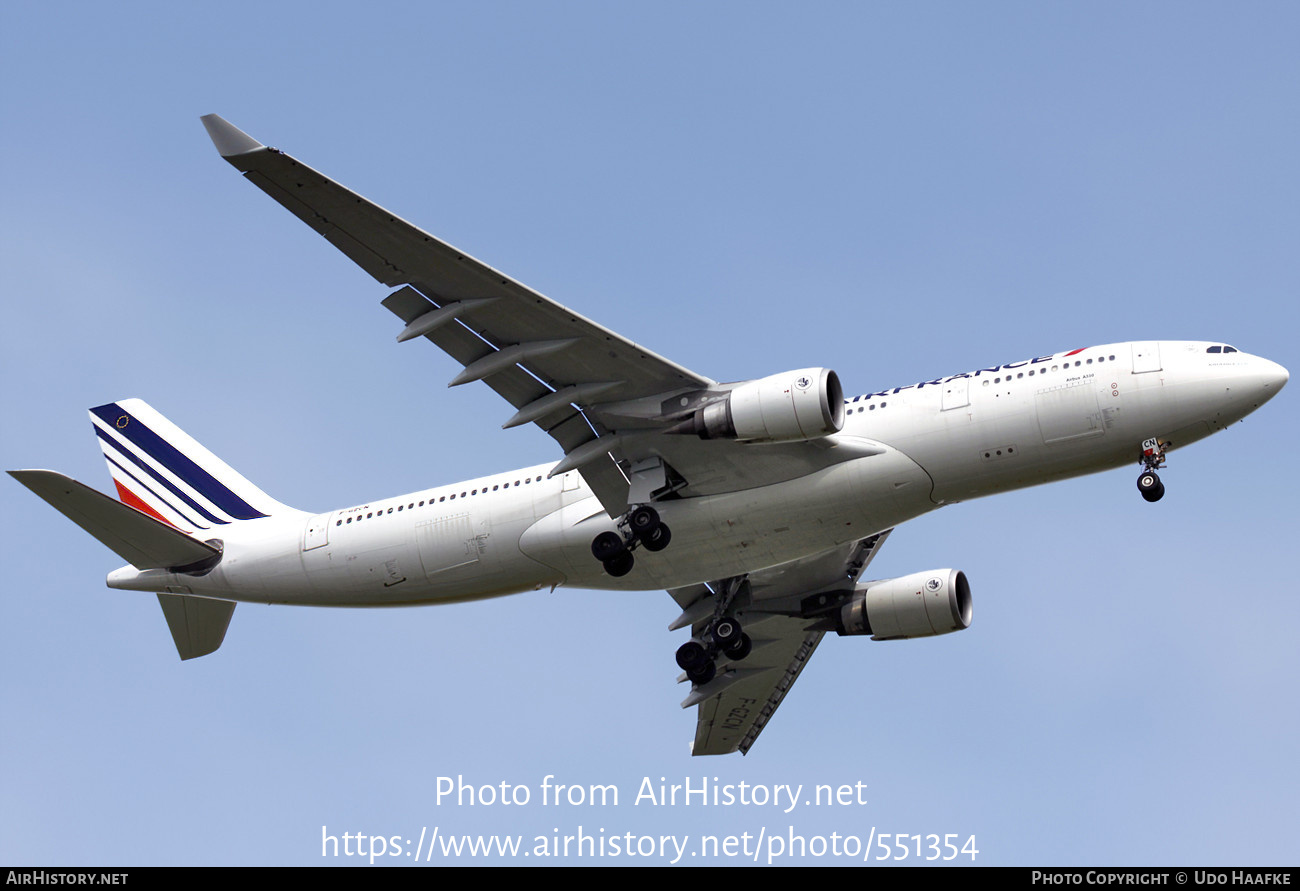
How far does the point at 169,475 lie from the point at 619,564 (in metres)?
13.9

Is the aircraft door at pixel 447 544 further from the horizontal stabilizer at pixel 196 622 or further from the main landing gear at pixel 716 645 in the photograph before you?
the horizontal stabilizer at pixel 196 622

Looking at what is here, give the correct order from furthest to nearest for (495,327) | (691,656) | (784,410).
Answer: (691,656) < (495,327) < (784,410)

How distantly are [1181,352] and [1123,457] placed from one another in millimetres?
2496

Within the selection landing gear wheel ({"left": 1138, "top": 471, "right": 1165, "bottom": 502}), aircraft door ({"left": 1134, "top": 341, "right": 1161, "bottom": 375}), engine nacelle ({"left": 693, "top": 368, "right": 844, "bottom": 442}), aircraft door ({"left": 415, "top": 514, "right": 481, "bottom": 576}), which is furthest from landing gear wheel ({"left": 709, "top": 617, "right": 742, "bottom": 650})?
aircraft door ({"left": 1134, "top": 341, "right": 1161, "bottom": 375})

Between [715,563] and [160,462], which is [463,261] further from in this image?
[160,462]

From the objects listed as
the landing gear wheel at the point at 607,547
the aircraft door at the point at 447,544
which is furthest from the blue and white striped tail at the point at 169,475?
the landing gear wheel at the point at 607,547

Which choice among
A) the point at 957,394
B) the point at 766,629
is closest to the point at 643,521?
the point at 957,394

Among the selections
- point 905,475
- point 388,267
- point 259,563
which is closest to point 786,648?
point 905,475

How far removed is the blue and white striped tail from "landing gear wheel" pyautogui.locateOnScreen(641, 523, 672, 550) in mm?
10564

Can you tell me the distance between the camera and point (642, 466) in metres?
33.4

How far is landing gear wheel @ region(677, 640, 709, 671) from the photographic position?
37250 millimetres

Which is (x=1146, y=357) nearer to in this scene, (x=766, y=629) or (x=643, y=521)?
(x=643, y=521)

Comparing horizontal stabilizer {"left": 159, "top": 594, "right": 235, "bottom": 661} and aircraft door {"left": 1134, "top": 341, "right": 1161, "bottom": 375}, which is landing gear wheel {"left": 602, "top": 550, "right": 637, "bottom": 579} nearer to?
horizontal stabilizer {"left": 159, "top": 594, "right": 235, "bottom": 661}
